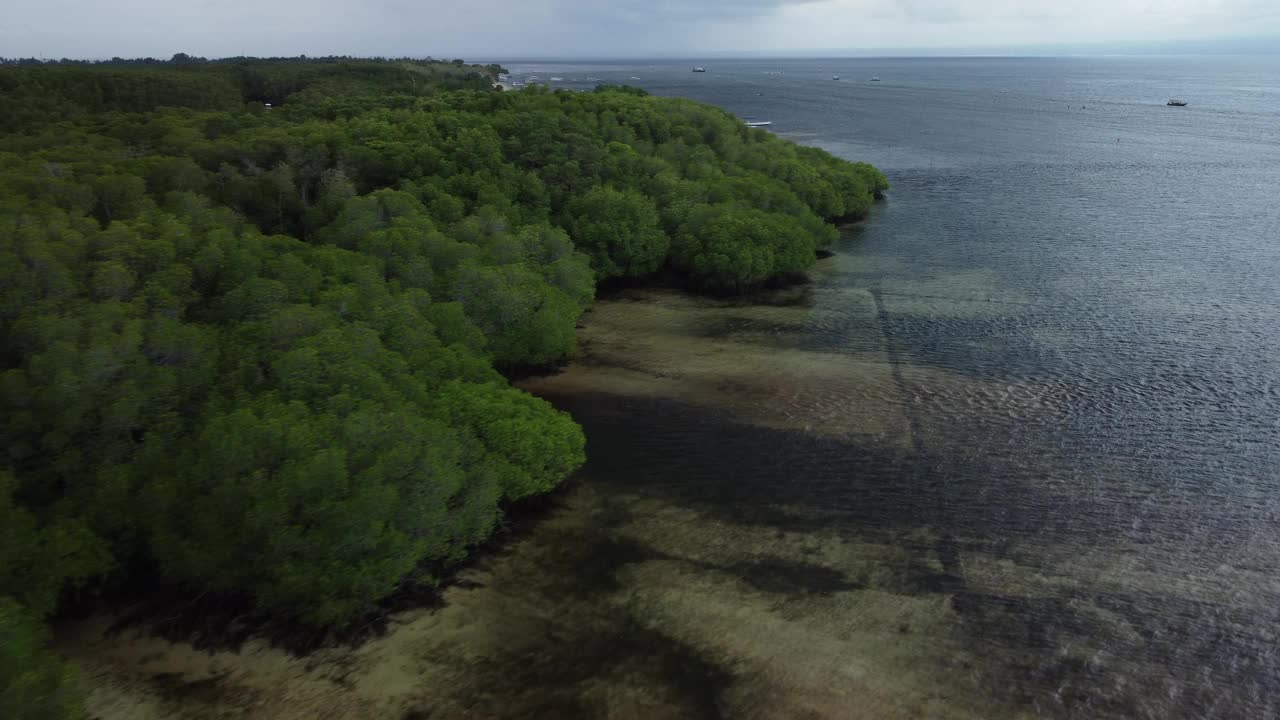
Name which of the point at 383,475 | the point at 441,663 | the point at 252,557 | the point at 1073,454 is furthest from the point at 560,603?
the point at 1073,454

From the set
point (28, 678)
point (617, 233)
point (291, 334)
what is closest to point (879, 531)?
point (291, 334)

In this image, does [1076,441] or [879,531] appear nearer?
[879,531]

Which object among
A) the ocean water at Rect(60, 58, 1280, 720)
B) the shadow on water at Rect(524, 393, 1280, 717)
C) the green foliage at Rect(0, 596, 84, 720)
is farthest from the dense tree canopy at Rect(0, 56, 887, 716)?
the shadow on water at Rect(524, 393, 1280, 717)

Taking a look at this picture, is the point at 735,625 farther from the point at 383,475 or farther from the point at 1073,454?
the point at 1073,454

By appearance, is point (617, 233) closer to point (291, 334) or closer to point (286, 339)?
point (291, 334)

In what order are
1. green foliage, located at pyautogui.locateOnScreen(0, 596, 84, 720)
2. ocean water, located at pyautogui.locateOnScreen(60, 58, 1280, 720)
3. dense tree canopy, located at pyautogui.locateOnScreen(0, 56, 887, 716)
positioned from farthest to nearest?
dense tree canopy, located at pyautogui.locateOnScreen(0, 56, 887, 716) < ocean water, located at pyautogui.locateOnScreen(60, 58, 1280, 720) < green foliage, located at pyautogui.locateOnScreen(0, 596, 84, 720)

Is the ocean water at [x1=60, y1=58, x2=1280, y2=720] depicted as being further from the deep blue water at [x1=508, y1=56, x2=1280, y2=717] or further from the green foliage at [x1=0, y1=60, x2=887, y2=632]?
the green foliage at [x1=0, y1=60, x2=887, y2=632]

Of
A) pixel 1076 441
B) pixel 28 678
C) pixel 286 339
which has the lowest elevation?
pixel 1076 441
